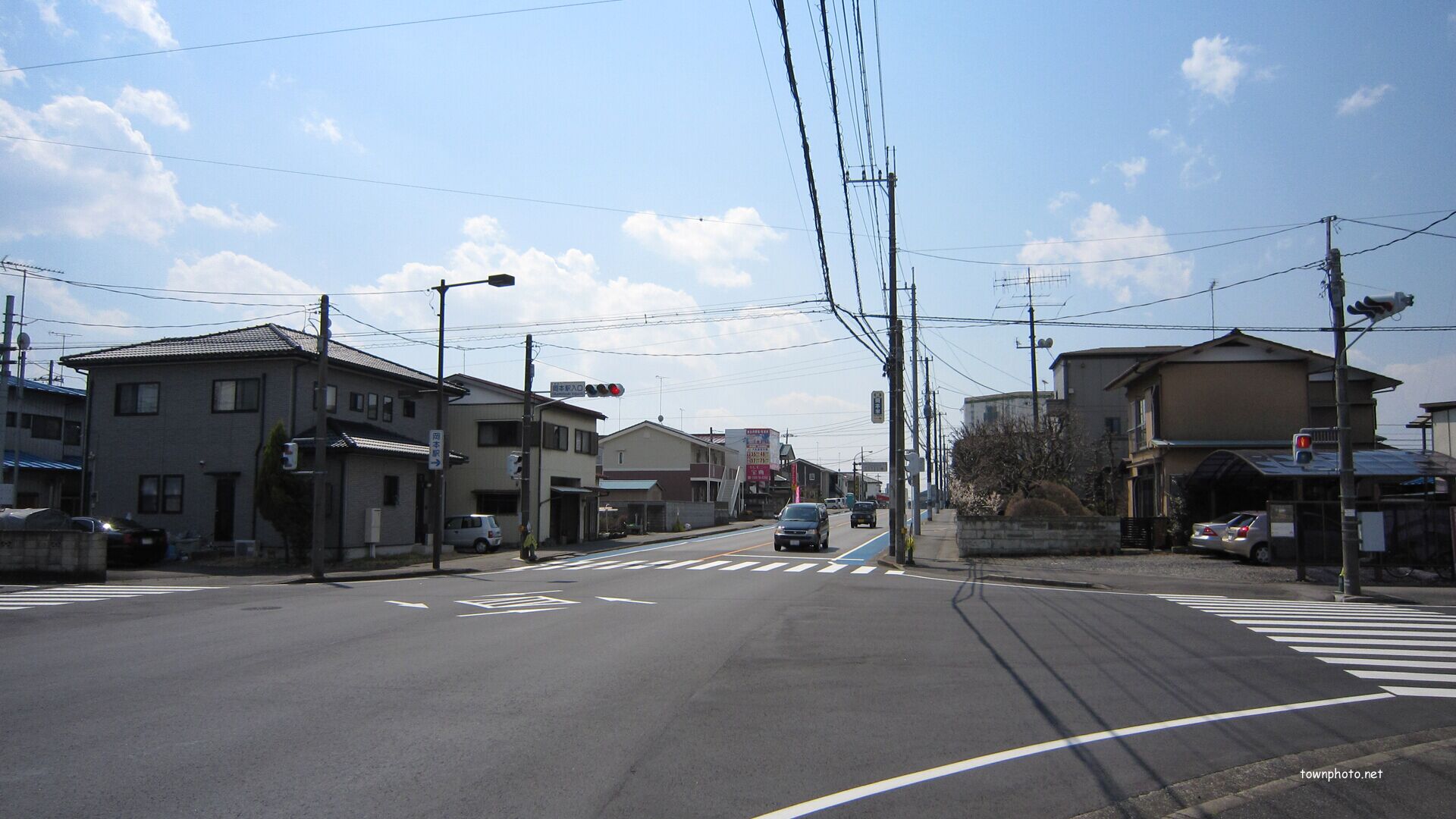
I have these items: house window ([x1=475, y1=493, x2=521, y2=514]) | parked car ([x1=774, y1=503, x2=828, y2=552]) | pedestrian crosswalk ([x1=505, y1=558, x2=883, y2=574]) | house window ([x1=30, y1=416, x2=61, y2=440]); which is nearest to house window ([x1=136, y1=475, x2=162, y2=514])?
house window ([x1=30, y1=416, x2=61, y2=440])

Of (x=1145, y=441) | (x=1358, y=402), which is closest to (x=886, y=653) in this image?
(x=1145, y=441)

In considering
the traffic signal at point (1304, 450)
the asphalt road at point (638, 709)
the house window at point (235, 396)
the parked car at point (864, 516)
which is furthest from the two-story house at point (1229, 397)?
the house window at point (235, 396)

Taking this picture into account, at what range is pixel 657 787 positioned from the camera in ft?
19.0

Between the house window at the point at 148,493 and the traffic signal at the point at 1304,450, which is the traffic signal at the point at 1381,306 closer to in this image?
the traffic signal at the point at 1304,450

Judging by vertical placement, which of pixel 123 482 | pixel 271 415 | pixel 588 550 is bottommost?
pixel 588 550

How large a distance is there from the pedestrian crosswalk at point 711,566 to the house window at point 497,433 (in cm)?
1166

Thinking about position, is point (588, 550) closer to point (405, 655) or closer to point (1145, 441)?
point (1145, 441)

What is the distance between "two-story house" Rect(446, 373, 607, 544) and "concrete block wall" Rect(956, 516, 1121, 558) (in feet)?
59.9

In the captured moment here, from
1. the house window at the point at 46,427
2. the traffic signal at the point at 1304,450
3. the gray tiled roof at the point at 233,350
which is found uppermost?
the gray tiled roof at the point at 233,350

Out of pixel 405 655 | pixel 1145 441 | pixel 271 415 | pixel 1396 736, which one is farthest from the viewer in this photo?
pixel 1145 441

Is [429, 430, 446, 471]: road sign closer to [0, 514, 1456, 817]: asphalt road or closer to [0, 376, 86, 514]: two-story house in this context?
[0, 514, 1456, 817]: asphalt road

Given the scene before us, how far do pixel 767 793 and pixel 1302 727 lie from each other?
16.2 feet

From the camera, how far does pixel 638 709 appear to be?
7.95 m

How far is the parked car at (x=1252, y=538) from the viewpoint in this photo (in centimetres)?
2453
